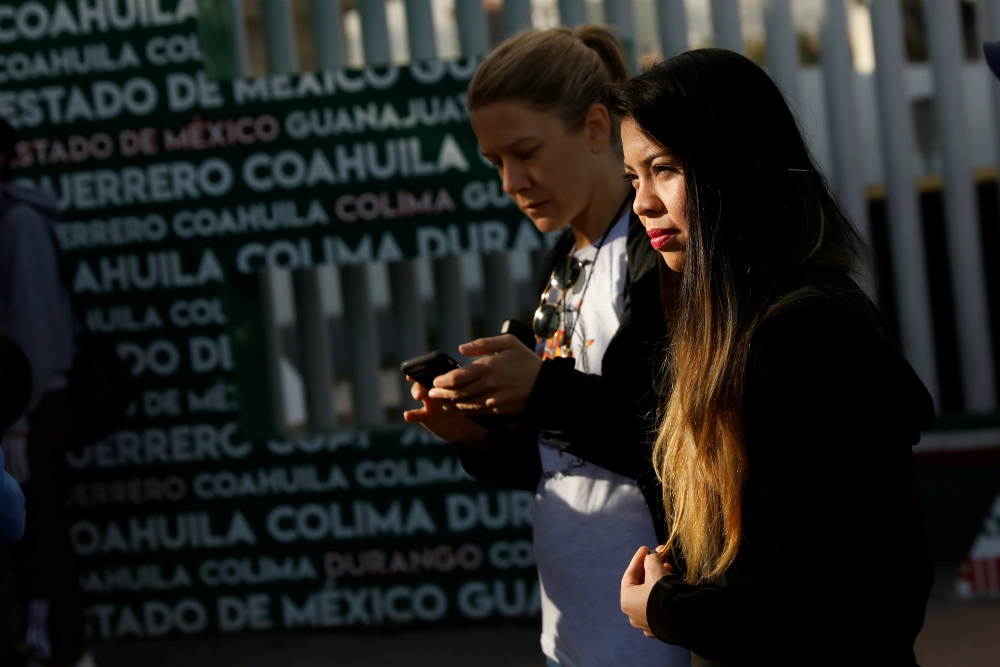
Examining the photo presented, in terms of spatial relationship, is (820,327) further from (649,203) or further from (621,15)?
(621,15)

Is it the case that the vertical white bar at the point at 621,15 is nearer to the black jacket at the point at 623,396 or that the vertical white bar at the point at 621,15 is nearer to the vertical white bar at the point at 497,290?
the vertical white bar at the point at 497,290

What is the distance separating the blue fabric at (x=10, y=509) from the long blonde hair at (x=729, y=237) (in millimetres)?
1056

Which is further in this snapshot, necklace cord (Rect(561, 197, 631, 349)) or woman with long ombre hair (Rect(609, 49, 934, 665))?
necklace cord (Rect(561, 197, 631, 349))

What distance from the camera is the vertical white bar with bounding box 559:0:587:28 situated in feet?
13.9

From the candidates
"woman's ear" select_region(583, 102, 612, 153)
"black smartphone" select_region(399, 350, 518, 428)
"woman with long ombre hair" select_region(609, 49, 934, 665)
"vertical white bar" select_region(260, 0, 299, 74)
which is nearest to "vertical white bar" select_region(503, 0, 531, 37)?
"vertical white bar" select_region(260, 0, 299, 74)

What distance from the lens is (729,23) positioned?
4.33 metres

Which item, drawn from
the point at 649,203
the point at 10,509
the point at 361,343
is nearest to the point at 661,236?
the point at 649,203

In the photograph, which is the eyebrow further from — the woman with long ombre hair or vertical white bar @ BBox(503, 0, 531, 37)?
vertical white bar @ BBox(503, 0, 531, 37)

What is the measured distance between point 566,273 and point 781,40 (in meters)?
2.90

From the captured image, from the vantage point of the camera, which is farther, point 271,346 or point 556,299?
point 271,346

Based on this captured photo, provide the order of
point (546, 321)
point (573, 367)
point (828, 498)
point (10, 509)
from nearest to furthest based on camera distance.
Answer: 1. point (828, 498)
2. point (10, 509)
3. point (573, 367)
4. point (546, 321)

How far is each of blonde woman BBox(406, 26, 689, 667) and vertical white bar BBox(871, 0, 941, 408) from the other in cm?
273

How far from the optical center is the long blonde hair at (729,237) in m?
1.21

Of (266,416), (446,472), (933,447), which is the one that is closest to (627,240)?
(446,472)
